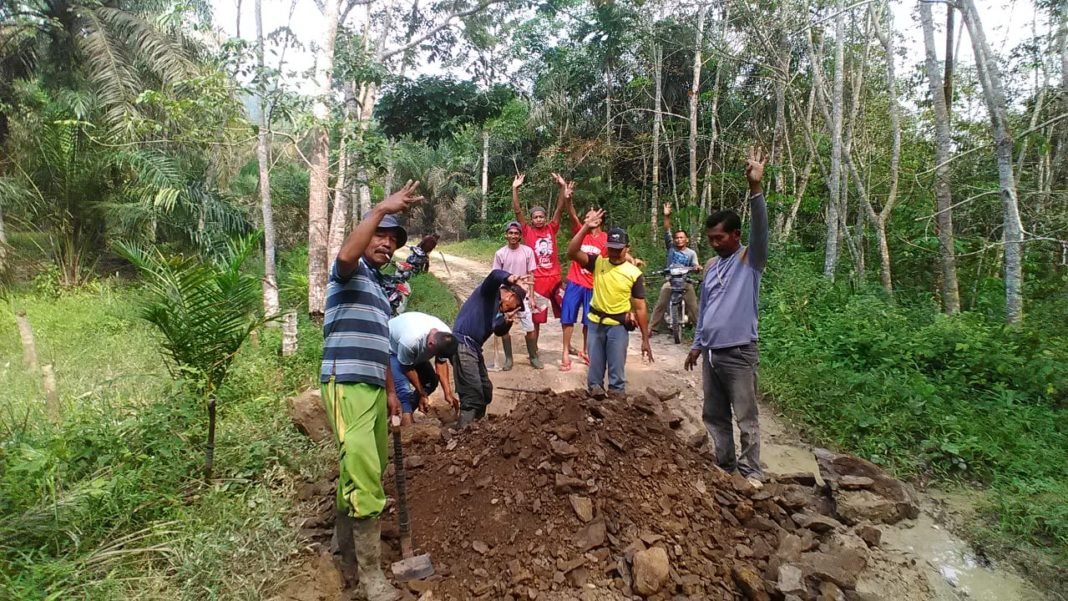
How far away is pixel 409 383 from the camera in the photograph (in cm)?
430

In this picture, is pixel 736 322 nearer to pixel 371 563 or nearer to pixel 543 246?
pixel 371 563

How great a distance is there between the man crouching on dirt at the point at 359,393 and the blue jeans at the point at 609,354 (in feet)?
7.47

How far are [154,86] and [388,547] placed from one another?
443 inches

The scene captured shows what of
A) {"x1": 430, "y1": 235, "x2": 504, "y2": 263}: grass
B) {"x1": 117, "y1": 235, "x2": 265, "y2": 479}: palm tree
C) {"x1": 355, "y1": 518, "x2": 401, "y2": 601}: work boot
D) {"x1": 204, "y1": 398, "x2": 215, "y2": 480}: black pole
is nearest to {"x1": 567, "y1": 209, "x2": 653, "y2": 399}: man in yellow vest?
{"x1": 355, "y1": 518, "x2": 401, "y2": 601}: work boot

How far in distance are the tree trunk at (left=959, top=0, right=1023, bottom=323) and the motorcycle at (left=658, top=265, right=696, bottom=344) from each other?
3.26 meters

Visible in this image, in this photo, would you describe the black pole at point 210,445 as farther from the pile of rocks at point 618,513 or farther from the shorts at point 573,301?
the shorts at point 573,301

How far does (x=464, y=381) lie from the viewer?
4.25 metres

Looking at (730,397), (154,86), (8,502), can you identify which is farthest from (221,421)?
(154,86)

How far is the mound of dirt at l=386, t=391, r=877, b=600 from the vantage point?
103 inches

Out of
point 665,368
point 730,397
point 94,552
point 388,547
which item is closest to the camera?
point 94,552

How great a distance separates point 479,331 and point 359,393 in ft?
6.28

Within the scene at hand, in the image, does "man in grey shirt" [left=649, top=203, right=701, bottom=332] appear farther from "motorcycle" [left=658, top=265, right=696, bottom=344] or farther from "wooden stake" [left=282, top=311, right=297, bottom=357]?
Result: "wooden stake" [left=282, top=311, right=297, bottom=357]

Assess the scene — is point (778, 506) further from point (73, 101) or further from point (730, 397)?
point (73, 101)

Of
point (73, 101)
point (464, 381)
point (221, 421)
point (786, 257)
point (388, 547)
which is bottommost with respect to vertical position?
point (388, 547)
